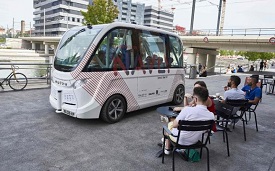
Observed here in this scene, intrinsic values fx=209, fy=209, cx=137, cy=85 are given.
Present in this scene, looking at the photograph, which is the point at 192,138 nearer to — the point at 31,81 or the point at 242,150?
the point at 242,150

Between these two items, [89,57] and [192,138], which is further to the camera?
[89,57]

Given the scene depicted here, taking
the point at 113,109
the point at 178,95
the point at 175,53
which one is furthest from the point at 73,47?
the point at 178,95

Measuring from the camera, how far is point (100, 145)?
3.96 m

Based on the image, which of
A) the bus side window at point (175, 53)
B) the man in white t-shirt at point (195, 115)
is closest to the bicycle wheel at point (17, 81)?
the bus side window at point (175, 53)

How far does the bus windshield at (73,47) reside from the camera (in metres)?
4.74

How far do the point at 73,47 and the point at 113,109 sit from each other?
1776 mm

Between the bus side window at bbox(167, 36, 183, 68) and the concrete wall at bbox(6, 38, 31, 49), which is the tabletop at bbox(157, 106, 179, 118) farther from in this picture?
the concrete wall at bbox(6, 38, 31, 49)

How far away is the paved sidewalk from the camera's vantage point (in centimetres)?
331

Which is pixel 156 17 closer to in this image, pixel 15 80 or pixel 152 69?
pixel 15 80

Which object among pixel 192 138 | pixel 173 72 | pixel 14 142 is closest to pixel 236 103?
pixel 192 138

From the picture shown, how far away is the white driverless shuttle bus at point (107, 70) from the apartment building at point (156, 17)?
4100 inches

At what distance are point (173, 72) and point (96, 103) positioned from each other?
2.95 m

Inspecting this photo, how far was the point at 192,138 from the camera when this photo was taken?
3018 millimetres

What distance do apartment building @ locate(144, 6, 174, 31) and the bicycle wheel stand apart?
10239cm
